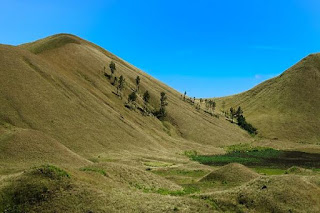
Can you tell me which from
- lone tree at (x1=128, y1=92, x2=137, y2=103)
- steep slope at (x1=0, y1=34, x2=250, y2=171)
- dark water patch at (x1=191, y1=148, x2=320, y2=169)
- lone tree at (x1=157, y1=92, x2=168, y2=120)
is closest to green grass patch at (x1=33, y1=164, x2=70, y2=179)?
steep slope at (x1=0, y1=34, x2=250, y2=171)

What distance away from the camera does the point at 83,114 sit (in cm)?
9956

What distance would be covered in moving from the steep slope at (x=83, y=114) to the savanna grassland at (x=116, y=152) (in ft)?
1.27

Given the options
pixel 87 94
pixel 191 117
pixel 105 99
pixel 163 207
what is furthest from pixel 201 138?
pixel 163 207

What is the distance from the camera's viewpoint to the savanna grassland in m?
28.0

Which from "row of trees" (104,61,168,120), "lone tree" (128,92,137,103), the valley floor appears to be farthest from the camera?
"row of trees" (104,61,168,120)

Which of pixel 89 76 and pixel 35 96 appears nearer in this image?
pixel 35 96

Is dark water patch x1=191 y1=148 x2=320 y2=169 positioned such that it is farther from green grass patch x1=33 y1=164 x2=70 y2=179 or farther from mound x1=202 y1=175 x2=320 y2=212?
green grass patch x1=33 y1=164 x2=70 y2=179

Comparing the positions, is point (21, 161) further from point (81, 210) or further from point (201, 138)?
point (201, 138)

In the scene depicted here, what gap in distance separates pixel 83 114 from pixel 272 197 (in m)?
79.9

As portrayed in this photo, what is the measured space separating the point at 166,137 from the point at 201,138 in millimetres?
23586

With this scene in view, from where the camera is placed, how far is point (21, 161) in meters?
54.2

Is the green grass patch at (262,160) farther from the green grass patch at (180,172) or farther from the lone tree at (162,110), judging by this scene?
the lone tree at (162,110)

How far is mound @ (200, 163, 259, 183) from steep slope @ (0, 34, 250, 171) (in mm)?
32391

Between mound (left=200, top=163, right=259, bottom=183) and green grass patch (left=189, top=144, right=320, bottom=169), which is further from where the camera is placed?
green grass patch (left=189, top=144, right=320, bottom=169)
